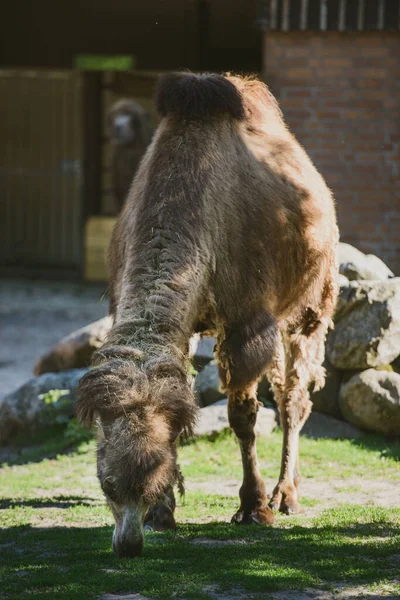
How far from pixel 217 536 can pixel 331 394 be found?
2959mm

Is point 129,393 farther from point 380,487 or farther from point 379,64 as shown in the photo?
point 379,64

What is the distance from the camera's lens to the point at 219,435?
7.95 metres

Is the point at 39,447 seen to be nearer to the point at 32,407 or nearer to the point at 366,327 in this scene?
the point at 32,407

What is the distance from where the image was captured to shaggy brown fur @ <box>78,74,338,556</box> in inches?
176

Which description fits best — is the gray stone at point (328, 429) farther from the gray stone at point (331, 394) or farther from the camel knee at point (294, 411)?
the camel knee at point (294, 411)

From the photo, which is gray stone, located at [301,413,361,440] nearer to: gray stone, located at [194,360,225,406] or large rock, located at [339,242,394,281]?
gray stone, located at [194,360,225,406]

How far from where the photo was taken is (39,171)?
18344mm

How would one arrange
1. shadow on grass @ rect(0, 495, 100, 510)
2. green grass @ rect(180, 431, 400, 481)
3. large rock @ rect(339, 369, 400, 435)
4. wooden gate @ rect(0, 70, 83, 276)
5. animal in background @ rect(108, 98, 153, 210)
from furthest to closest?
1. wooden gate @ rect(0, 70, 83, 276)
2. animal in background @ rect(108, 98, 153, 210)
3. large rock @ rect(339, 369, 400, 435)
4. green grass @ rect(180, 431, 400, 481)
5. shadow on grass @ rect(0, 495, 100, 510)

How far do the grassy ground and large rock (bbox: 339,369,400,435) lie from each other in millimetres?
139

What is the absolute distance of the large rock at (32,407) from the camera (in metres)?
8.64

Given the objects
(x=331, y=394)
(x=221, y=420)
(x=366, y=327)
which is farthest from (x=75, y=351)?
(x=366, y=327)

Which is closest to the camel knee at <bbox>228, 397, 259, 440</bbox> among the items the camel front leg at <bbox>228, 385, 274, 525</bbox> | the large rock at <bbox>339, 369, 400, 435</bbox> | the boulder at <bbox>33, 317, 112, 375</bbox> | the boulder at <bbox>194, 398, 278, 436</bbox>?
the camel front leg at <bbox>228, 385, 274, 525</bbox>

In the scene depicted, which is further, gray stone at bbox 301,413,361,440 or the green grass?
gray stone at bbox 301,413,361,440

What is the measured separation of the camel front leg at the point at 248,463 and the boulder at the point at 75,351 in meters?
3.37
